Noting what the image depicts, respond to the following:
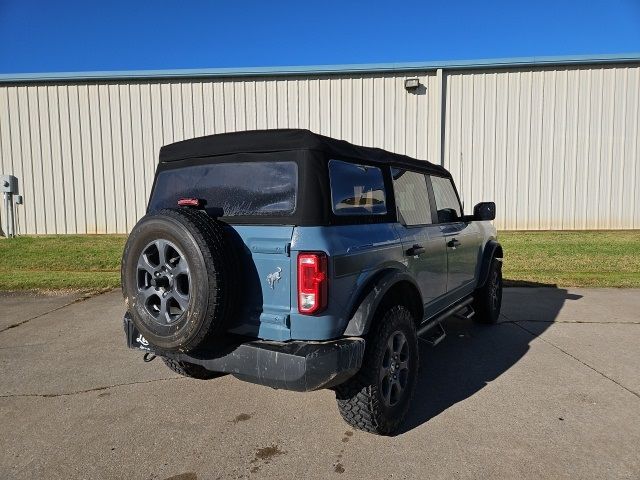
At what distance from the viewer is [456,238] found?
4.13 meters

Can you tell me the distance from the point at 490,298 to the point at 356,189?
10.0 ft

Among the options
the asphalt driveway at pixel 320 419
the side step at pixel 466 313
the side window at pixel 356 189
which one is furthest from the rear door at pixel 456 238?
the side window at pixel 356 189

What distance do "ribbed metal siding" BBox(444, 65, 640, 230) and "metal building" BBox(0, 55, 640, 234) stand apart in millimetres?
29

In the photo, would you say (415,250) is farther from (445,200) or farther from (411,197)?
(445,200)

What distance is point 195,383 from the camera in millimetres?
3596

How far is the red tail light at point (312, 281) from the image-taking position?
2.31 metres

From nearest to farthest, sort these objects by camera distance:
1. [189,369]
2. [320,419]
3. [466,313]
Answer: [320,419] → [189,369] → [466,313]

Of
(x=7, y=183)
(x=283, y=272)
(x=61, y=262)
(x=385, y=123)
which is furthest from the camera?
(x=7, y=183)

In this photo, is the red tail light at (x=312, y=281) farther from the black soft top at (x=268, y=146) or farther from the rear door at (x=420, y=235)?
the rear door at (x=420, y=235)

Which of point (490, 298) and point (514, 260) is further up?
point (490, 298)

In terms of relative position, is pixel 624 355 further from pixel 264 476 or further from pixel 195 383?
pixel 195 383

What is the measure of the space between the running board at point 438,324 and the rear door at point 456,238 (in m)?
0.17

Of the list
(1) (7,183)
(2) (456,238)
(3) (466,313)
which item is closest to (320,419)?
(2) (456,238)

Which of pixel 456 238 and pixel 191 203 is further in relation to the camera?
pixel 456 238
